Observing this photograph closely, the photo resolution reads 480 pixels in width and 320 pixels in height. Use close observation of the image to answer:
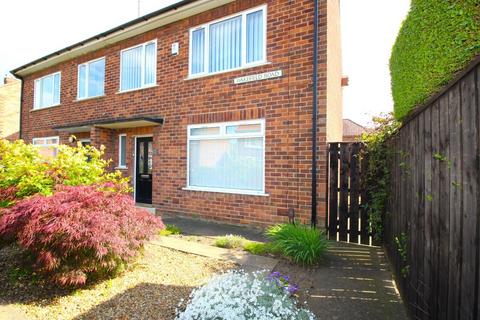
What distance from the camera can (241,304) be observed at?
2732 millimetres

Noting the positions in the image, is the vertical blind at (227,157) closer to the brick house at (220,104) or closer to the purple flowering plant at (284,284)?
the brick house at (220,104)

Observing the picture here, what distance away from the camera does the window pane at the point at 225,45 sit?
7.60 meters

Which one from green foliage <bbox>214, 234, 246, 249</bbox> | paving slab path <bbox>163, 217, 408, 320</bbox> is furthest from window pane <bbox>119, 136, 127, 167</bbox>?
paving slab path <bbox>163, 217, 408, 320</bbox>

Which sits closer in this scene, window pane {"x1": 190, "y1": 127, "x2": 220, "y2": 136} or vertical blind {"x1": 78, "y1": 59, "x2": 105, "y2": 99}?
window pane {"x1": 190, "y1": 127, "x2": 220, "y2": 136}

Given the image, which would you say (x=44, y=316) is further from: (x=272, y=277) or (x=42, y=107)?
(x=42, y=107)

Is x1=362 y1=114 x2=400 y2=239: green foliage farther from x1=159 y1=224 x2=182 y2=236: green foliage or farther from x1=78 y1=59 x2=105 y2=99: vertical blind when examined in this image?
x1=78 y1=59 x2=105 y2=99: vertical blind

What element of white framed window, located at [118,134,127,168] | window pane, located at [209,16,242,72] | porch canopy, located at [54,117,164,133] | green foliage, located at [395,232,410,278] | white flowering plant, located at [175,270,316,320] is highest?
window pane, located at [209,16,242,72]

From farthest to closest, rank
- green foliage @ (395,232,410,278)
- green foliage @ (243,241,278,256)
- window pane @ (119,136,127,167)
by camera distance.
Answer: window pane @ (119,136,127,167), green foliage @ (243,241,278,256), green foliage @ (395,232,410,278)

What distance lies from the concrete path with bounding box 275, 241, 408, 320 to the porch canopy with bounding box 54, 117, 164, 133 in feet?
20.3

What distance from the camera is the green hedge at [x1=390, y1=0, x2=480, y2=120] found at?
178cm

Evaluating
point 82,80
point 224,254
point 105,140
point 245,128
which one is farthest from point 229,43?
point 82,80

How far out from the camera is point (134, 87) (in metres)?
9.97

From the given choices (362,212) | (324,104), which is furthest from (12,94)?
(362,212)

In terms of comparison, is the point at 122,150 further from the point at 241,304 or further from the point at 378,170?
the point at 241,304
